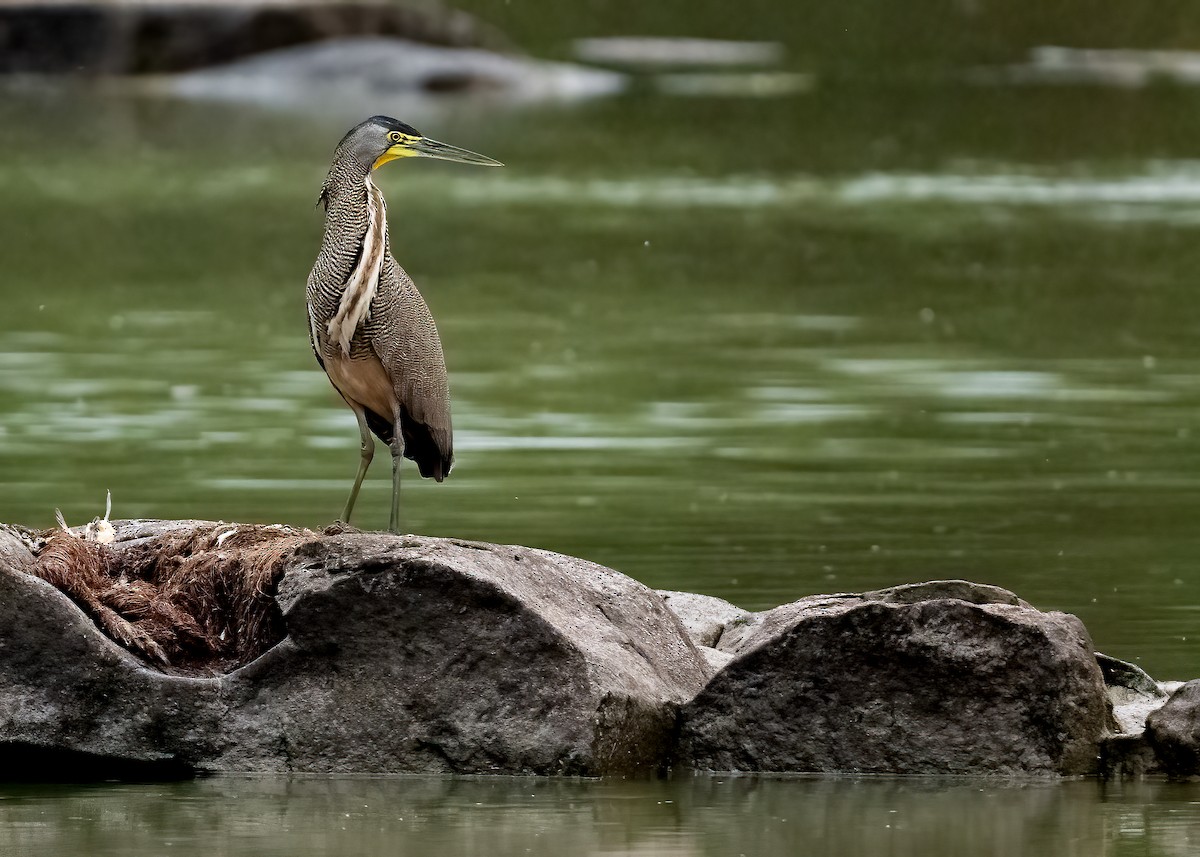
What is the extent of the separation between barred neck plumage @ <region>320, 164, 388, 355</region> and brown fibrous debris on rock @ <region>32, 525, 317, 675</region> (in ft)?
2.50

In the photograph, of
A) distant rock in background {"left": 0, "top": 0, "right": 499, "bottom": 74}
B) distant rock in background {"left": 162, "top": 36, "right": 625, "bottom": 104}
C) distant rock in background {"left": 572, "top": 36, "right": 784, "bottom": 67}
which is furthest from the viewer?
distant rock in background {"left": 572, "top": 36, "right": 784, "bottom": 67}

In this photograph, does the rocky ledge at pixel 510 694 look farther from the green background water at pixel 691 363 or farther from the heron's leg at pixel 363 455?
the green background water at pixel 691 363

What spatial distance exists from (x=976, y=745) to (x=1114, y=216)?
75.2ft

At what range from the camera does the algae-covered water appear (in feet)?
27.4

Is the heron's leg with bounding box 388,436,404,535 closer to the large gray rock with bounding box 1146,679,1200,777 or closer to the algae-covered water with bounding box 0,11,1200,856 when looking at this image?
the algae-covered water with bounding box 0,11,1200,856

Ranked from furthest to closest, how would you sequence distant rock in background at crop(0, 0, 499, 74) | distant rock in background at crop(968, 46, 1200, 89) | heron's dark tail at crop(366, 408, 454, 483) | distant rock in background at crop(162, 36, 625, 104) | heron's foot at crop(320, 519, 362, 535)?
distant rock in background at crop(968, 46, 1200, 89) < distant rock in background at crop(0, 0, 499, 74) < distant rock in background at crop(162, 36, 625, 104) < heron's dark tail at crop(366, 408, 454, 483) < heron's foot at crop(320, 519, 362, 535)

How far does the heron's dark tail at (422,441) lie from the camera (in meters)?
9.84

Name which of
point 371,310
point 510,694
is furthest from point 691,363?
point 510,694

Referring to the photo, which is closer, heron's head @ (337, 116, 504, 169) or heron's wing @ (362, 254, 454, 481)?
heron's wing @ (362, 254, 454, 481)

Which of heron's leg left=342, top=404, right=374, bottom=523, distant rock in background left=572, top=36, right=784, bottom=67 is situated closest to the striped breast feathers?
heron's leg left=342, top=404, right=374, bottom=523

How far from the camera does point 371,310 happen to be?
956cm

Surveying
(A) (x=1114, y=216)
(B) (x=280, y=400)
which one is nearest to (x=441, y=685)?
(B) (x=280, y=400)

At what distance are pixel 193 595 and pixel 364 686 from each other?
0.85m

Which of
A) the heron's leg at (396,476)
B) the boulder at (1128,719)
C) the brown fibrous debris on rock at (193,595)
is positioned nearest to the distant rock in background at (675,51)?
the heron's leg at (396,476)
